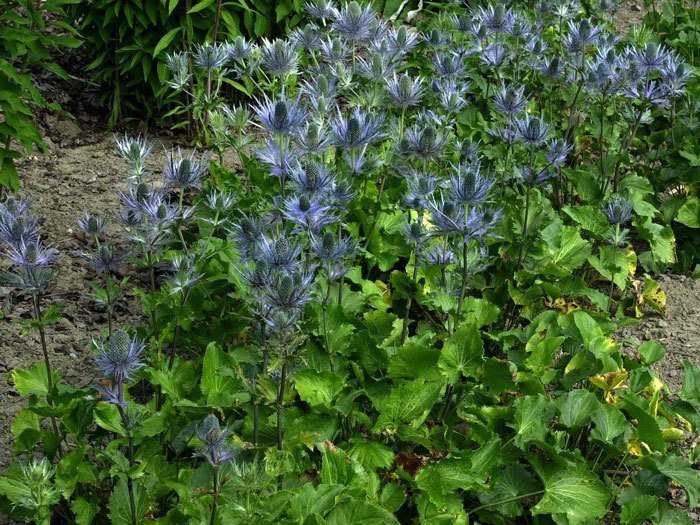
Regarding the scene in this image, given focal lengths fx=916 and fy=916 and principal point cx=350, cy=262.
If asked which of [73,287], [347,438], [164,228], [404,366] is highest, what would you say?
[164,228]

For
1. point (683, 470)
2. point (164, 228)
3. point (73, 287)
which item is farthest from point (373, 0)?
point (683, 470)

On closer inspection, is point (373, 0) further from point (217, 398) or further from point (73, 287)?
point (217, 398)

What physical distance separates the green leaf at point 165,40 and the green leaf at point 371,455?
3.04 metres

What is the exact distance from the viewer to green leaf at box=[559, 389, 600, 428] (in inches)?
129

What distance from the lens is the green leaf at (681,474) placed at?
3131mm

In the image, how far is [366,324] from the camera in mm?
3646

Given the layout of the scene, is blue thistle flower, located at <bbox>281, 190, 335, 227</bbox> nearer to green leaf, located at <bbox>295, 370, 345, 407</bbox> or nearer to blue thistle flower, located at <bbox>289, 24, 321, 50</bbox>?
green leaf, located at <bbox>295, 370, 345, 407</bbox>

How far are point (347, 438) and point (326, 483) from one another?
18.4 inches

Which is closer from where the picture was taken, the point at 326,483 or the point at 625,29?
the point at 326,483

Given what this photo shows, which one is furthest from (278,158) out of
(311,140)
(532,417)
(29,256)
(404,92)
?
(532,417)

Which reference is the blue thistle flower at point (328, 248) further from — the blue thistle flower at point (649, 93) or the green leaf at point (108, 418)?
the blue thistle flower at point (649, 93)

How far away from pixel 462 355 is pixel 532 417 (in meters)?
0.33

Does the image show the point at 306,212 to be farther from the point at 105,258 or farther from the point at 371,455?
the point at 371,455

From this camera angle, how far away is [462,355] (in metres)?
3.36
